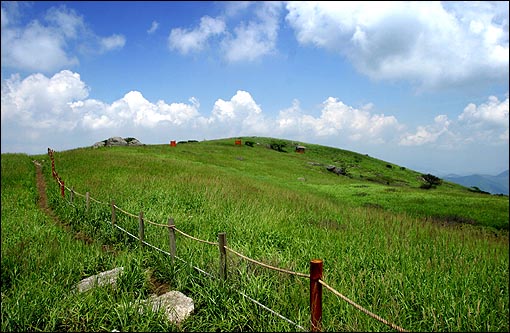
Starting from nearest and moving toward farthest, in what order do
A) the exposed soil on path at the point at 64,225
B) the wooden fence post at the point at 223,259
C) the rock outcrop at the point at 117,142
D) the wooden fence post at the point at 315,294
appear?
the wooden fence post at the point at 315,294
the wooden fence post at the point at 223,259
the exposed soil on path at the point at 64,225
the rock outcrop at the point at 117,142

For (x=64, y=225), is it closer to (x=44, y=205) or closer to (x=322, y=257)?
(x=44, y=205)

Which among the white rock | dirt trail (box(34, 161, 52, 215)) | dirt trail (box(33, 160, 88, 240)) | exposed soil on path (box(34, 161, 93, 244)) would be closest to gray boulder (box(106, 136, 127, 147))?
dirt trail (box(34, 161, 52, 215))

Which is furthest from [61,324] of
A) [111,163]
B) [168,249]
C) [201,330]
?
[111,163]

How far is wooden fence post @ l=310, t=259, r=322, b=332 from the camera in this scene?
4996 mm

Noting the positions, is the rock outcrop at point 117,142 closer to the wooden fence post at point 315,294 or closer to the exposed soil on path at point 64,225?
the exposed soil on path at point 64,225

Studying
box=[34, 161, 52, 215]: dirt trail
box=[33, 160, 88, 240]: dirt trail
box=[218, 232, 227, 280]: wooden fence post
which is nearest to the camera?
box=[218, 232, 227, 280]: wooden fence post

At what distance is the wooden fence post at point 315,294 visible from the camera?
5.00 m

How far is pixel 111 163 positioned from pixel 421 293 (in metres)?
29.7

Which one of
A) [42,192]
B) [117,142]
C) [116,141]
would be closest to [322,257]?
[42,192]

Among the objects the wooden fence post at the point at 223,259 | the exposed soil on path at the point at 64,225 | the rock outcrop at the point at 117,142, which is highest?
the rock outcrop at the point at 117,142

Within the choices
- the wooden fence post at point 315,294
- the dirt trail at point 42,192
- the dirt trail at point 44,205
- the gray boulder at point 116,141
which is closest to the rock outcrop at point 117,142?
the gray boulder at point 116,141

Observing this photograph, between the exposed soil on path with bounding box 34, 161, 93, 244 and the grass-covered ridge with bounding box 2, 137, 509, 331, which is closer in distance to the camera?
the grass-covered ridge with bounding box 2, 137, 509, 331

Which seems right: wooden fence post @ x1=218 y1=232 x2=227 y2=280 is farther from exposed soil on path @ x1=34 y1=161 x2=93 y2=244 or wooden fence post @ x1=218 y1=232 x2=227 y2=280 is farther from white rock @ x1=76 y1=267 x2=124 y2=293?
exposed soil on path @ x1=34 y1=161 x2=93 y2=244

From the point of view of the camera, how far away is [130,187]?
19.6 m
